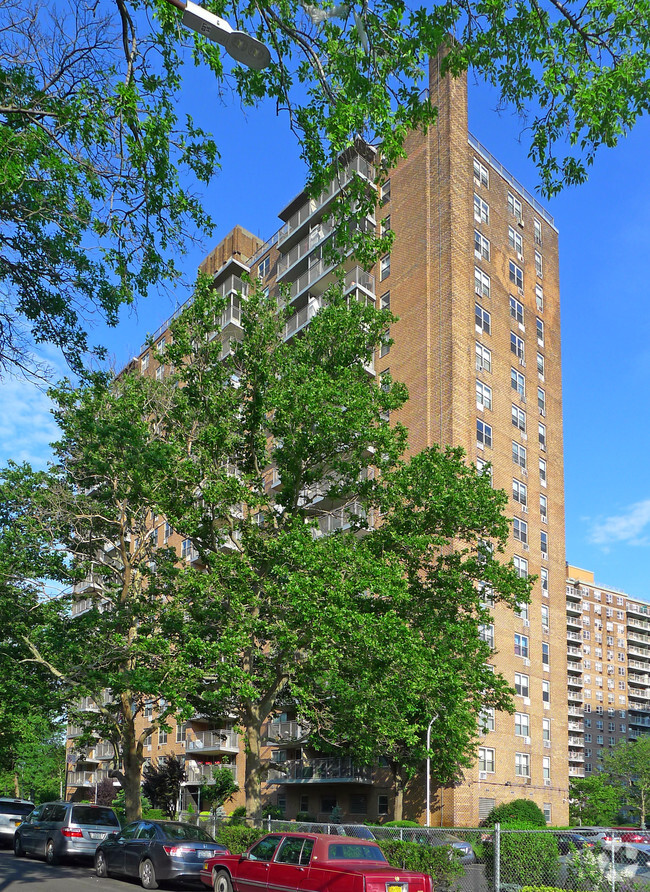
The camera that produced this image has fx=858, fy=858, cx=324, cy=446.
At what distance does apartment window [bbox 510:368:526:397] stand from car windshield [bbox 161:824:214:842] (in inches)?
1361

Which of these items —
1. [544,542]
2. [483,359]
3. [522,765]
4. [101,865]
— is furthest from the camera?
[544,542]

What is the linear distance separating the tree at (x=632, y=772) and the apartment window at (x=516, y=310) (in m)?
61.8

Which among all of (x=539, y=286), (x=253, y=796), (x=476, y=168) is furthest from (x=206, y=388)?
(x=539, y=286)

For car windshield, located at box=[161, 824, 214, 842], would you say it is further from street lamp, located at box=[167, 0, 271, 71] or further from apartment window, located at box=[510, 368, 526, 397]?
apartment window, located at box=[510, 368, 526, 397]

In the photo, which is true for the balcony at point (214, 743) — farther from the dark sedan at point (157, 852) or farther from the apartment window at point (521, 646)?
the dark sedan at point (157, 852)

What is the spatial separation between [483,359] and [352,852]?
3546 cm

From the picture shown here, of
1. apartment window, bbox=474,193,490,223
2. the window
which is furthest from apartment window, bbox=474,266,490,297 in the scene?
the window

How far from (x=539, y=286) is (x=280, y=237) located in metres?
17.5

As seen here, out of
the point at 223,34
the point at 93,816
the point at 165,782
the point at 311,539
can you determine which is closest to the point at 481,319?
the point at 311,539

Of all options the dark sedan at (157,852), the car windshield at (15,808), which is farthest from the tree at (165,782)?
the dark sedan at (157,852)

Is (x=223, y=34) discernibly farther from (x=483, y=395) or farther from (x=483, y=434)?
(x=483, y=395)

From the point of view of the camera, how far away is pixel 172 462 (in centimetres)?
2516

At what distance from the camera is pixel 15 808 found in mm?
30547

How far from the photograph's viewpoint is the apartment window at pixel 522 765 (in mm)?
42875
